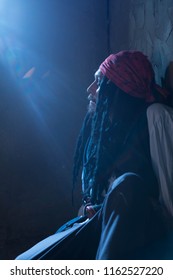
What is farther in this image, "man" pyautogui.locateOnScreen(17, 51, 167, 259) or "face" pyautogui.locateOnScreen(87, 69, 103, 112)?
"face" pyautogui.locateOnScreen(87, 69, 103, 112)

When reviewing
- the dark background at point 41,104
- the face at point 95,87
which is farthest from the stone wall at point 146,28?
the face at point 95,87

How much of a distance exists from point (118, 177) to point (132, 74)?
55 cm

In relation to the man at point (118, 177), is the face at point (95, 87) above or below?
above

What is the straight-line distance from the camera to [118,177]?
168cm

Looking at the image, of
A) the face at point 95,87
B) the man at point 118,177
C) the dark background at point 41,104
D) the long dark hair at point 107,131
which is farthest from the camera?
the dark background at point 41,104

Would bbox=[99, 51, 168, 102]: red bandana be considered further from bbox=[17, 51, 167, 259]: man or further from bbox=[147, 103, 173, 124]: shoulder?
bbox=[147, 103, 173, 124]: shoulder

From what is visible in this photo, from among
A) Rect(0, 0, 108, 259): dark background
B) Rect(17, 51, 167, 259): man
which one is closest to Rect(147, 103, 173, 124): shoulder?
Rect(17, 51, 167, 259): man

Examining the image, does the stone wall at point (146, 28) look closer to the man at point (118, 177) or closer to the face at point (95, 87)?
the man at point (118, 177)

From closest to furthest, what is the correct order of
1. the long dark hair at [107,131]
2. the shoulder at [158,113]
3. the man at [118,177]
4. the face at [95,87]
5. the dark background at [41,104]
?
the man at [118,177] < the shoulder at [158,113] < the long dark hair at [107,131] < the face at [95,87] < the dark background at [41,104]

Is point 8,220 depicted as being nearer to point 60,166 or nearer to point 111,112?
point 60,166

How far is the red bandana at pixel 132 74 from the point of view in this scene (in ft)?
6.01

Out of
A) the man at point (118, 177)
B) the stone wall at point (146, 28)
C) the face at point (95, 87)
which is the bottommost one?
the man at point (118, 177)

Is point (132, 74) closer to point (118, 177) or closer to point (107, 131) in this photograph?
point (107, 131)

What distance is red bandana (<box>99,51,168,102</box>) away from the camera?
1831 mm
